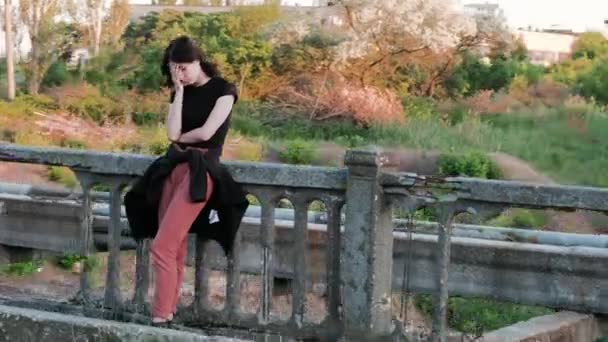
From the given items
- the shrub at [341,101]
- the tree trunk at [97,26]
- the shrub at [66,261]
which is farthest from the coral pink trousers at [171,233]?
the tree trunk at [97,26]

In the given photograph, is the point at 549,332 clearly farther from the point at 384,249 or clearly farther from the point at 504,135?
the point at 504,135

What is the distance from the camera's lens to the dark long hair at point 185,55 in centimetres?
564

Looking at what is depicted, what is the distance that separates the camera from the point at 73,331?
455cm

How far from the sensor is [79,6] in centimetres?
4766

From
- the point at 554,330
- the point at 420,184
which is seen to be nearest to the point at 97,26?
the point at 554,330

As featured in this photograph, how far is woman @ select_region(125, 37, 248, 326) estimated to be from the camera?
5547mm

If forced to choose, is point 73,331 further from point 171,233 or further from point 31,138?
point 31,138

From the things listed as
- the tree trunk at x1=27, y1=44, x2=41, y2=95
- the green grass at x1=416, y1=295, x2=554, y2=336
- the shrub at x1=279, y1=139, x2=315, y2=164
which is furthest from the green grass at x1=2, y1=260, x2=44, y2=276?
the tree trunk at x1=27, y1=44, x2=41, y2=95

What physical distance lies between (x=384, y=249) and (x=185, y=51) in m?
1.61

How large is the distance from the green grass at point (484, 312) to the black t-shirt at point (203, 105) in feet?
A: 13.3

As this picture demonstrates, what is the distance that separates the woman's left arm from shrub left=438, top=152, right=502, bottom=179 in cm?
2155

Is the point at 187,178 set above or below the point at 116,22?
below

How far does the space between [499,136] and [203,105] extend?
2759cm

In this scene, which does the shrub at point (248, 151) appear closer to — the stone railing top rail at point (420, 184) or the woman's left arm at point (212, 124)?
the stone railing top rail at point (420, 184)
